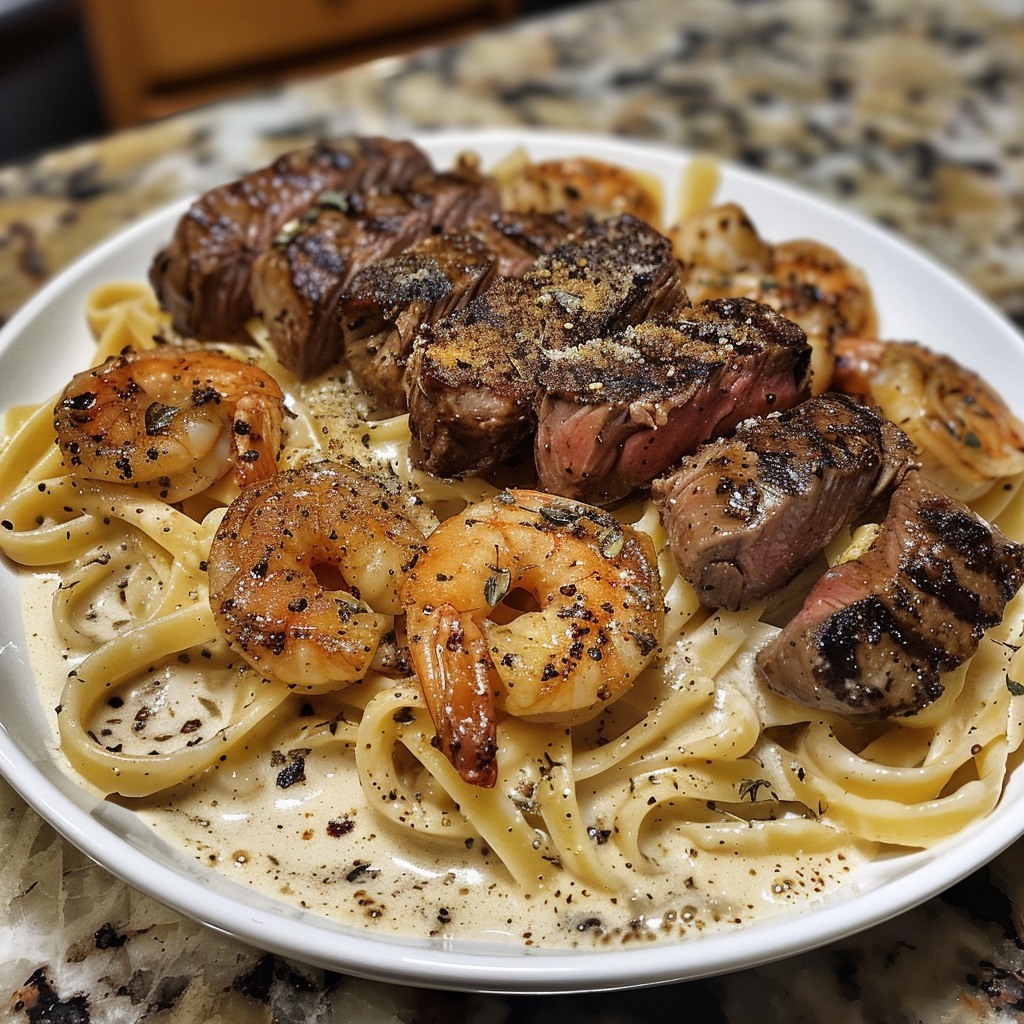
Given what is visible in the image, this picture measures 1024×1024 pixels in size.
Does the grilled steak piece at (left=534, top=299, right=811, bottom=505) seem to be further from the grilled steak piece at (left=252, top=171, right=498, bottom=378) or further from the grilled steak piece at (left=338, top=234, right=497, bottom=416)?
the grilled steak piece at (left=252, top=171, right=498, bottom=378)

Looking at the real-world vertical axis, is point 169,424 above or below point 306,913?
above

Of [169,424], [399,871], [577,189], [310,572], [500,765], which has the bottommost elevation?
[399,871]

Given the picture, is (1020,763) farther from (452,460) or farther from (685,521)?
(452,460)

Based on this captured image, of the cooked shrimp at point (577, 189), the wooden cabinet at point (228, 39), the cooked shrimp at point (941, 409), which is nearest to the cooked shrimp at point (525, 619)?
the cooked shrimp at point (941, 409)

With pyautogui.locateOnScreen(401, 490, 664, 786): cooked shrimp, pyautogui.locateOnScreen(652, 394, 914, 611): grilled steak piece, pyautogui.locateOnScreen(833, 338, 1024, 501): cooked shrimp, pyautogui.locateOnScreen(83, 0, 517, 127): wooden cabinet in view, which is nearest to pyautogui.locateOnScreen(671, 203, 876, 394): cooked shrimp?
pyautogui.locateOnScreen(833, 338, 1024, 501): cooked shrimp

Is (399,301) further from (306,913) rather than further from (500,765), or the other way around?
(306,913)

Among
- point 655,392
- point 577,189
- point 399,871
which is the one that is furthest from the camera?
point 577,189

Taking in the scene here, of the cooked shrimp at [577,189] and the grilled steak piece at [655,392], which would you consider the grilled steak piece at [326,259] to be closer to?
the cooked shrimp at [577,189]

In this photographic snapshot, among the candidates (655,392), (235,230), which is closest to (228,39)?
(235,230)
